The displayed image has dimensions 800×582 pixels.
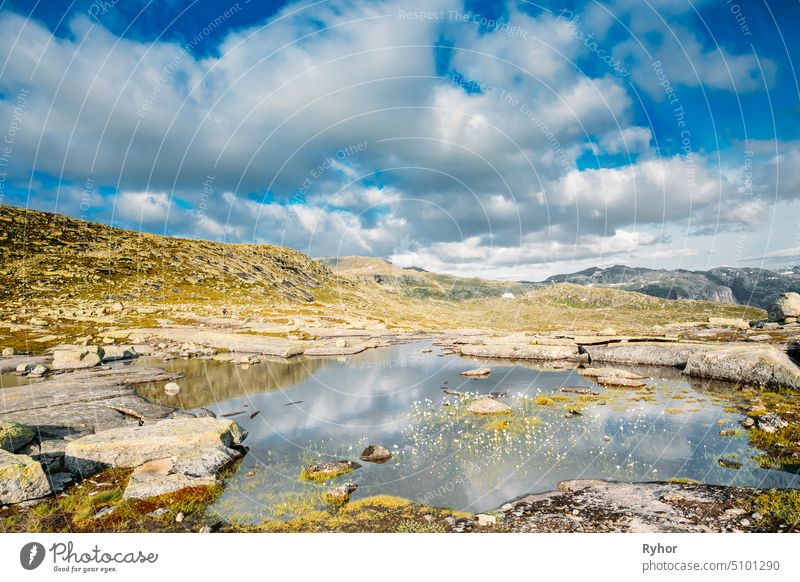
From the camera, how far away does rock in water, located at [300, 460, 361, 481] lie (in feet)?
59.1

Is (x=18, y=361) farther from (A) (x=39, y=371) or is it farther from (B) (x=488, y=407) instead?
(B) (x=488, y=407)

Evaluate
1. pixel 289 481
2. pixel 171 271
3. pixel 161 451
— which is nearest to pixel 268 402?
pixel 161 451

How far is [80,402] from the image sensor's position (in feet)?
97.5

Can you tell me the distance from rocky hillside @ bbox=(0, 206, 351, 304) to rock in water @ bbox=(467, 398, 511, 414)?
5150 inches

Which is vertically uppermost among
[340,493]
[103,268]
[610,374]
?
[103,268]

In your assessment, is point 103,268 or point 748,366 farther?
point 103,268

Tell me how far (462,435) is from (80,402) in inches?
1199

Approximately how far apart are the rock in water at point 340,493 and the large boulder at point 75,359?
50241 millimetres

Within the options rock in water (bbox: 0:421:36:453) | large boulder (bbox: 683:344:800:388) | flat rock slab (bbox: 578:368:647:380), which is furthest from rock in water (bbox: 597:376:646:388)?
rock in water (bbox: 0:421:36:453)

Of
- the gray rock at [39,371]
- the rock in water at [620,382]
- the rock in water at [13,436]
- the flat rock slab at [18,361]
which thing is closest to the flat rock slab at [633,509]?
the rock in water at [13,436]

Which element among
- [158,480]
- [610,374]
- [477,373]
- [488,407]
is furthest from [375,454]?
[610,374]
